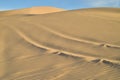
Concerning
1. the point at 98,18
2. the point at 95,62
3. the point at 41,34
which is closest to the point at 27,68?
the point at 95,62

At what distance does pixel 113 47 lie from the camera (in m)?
8.08

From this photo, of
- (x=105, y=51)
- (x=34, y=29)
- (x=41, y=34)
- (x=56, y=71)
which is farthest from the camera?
(x=34, y=29)

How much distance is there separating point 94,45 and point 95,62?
1.55m

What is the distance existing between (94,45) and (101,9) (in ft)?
22.1

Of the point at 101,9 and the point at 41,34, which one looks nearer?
the point at 41,34

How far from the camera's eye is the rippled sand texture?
640cm

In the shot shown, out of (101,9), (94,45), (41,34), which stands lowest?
(94,45)

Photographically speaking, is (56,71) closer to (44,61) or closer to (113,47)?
(44,61)

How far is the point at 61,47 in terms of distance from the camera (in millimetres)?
8445

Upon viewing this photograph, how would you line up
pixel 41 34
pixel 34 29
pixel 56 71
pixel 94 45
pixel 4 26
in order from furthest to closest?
pixel 4 26, pixel 34 29, pixel 41 34, pixel 94 45, pixel 56 71

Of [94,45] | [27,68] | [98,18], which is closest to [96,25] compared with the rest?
[98,18]

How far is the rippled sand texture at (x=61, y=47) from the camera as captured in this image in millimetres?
6402

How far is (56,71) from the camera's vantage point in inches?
255

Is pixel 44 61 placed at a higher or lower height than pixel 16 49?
lower
